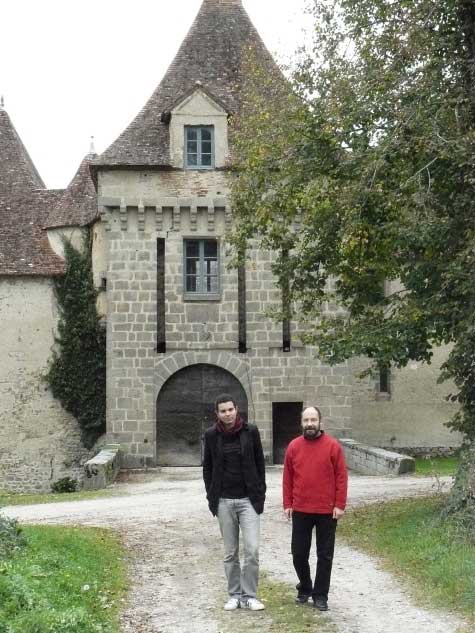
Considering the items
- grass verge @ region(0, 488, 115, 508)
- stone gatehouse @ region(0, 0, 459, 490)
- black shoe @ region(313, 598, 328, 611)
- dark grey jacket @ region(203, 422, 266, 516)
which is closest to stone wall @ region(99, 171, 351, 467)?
stone gatehouse @ region(0, 0, 459, 490)

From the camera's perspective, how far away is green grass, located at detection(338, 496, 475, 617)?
861cm

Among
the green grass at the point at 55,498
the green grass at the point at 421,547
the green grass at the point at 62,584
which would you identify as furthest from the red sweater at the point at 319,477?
the green grass at the point at 55,498

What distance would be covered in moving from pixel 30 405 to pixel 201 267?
5.94m

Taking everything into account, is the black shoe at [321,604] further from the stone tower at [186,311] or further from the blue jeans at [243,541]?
the stone tower at [186,311]

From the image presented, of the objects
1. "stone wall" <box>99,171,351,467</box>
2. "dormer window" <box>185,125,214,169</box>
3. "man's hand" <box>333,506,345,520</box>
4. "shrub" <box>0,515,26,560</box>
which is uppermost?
"dormer window" <box>185,125,214,169</box>

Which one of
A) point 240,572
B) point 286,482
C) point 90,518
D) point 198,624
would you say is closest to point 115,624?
point 198,624

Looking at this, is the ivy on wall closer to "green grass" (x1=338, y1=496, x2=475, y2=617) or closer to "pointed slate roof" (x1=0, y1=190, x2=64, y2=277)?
"pointed slate roof" (x1=0, y1=190, x2=64, y2=277)

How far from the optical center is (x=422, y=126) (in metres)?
12.8

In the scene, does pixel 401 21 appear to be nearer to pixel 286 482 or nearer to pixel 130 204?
pixel 286 482

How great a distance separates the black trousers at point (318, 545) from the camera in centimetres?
815

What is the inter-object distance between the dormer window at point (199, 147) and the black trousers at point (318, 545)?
16549 millimetres

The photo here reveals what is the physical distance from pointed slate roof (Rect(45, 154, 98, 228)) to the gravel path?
10288 millimetres

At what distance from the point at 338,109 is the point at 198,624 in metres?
8.18

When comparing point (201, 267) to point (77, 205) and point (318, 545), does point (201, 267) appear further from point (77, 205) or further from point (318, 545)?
point (318, 545)
